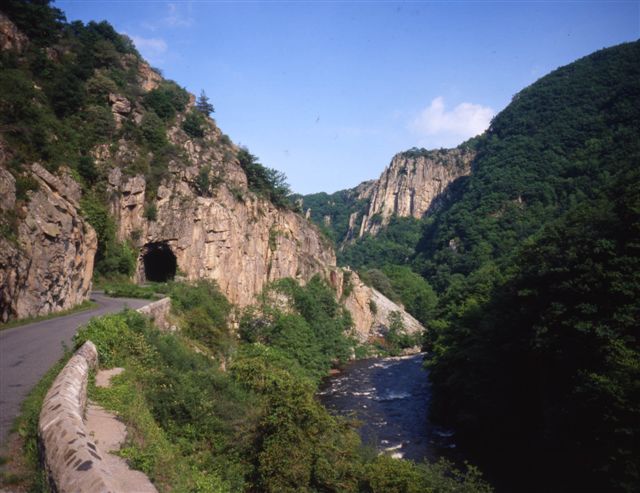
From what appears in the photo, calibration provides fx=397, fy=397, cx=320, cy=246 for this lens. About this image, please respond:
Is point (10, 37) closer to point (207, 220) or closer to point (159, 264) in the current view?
point (207, 220)

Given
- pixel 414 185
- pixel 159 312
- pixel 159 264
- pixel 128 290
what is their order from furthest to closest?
pixel 414 185, pixel 159 264, pixel 128 290, pixel 159 312

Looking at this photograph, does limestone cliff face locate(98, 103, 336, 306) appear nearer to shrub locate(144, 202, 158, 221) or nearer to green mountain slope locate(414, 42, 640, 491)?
shrub locate(144, 202, 158, 221)

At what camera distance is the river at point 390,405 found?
20583 mm

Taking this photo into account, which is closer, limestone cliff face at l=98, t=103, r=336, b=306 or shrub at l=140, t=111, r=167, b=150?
limestone cliff face at l=98, t=103, r=336, b=306

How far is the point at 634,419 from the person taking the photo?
1273 cm

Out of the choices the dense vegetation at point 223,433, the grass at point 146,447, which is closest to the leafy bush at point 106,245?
the dense vegetation at point 223,433

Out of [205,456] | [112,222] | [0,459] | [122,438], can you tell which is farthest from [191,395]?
[112,222]

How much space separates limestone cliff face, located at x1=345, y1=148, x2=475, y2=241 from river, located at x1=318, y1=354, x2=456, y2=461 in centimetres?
12819

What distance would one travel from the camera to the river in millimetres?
20583

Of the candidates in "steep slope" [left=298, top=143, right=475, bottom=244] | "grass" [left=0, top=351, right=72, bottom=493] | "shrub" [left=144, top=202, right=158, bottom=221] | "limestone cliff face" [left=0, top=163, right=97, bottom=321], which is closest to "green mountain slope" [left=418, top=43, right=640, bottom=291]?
"steep slope" [left=298, top=143, right=475, bottom=244]

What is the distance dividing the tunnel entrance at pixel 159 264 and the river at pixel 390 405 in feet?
55.5

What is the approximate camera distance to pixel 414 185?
551 ft

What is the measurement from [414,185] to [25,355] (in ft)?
546

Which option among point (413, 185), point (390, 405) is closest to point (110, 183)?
point (390, 405)
